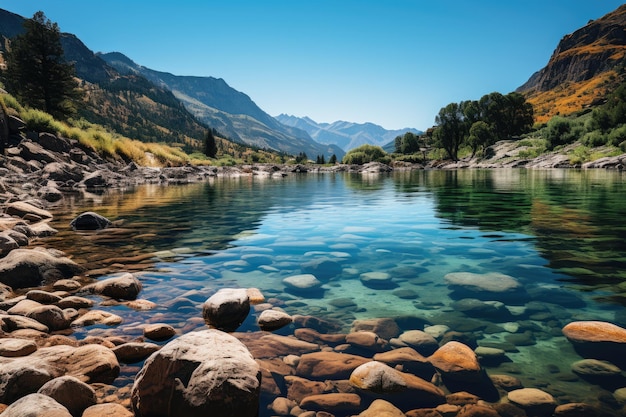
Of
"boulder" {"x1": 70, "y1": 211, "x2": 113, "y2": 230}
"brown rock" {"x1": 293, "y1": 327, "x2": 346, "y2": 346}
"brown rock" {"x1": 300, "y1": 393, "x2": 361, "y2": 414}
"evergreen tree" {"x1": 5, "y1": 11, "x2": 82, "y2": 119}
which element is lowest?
"brown rock" {"x1": 300, "y1": 393, "x2": 361, "y2": 414}

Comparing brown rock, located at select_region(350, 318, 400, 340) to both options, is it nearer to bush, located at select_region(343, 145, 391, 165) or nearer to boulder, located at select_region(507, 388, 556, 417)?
boulder, located at select_region(507, 388, 556, 417)

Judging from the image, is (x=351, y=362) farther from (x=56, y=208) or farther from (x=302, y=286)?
(x=56, y=208)

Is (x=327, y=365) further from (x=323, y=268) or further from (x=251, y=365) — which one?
(x=323, y=268)

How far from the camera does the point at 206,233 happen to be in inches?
494

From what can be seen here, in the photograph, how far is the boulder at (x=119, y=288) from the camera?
21.1 feet

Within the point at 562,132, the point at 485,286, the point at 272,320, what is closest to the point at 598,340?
the point at 485,286

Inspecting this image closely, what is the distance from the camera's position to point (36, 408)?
9.48ft

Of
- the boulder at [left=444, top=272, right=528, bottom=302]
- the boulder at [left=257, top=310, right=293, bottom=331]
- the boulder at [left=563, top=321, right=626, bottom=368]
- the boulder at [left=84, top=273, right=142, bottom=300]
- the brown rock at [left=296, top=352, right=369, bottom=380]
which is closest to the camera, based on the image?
the brown rock at [left=296, top=352, right=369, bottom=380]

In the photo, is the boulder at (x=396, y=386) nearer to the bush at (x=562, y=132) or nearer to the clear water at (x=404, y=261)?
the clear water at (x=404, y=261)

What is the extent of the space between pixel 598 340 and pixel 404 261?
4.33 metres

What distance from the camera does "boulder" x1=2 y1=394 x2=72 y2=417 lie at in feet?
9.34

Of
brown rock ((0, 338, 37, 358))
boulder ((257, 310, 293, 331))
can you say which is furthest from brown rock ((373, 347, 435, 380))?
brown rock ((0, 338, 37, 358))

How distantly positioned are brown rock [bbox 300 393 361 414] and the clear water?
1.64 metres

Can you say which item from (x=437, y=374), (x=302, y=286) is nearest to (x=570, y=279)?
(x=437, y=374)
